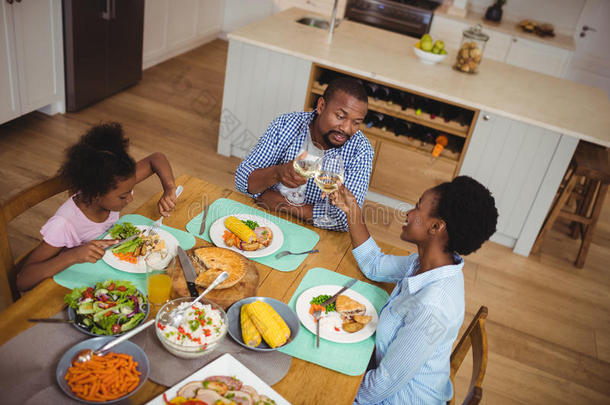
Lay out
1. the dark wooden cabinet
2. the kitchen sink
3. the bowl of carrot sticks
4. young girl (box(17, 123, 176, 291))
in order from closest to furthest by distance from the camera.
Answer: the bowl of carrot sticks, young girl (box(17, 123, 176, 291)), the dark wooden cabinet, the kitchen sink

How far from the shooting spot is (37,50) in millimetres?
3455

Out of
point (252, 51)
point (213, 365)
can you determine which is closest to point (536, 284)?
point (252, 51)

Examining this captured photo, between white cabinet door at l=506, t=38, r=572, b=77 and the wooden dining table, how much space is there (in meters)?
4.26

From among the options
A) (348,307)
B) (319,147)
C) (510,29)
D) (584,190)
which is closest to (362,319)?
(348,307)

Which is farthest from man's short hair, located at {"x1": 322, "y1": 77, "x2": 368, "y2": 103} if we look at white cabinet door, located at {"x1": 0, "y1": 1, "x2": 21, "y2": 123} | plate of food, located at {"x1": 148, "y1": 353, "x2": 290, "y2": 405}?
white cabinet door, located at {"x1": 0, "y1": 1, "x2": 21, "y2": 123}

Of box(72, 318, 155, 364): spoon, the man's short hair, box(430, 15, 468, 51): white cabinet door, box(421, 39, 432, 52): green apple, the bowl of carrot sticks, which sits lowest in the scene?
the bowl of carrot sticks

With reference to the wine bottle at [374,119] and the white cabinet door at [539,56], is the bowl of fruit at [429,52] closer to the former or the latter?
the wine bottle at [374,119]

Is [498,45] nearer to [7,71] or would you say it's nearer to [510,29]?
[510,29]

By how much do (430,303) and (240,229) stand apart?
0.65 m

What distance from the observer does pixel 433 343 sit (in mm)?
1368

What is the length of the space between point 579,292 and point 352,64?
201 centimetres

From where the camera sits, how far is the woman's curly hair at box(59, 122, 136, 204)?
1571mm

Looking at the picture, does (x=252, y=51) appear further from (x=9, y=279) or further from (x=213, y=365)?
(x=213, y=365)

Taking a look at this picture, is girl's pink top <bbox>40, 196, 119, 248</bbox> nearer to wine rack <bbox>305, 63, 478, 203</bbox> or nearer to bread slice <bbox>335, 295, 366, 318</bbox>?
bread slice <bbox>335, 295, 366, 318</bbox>
